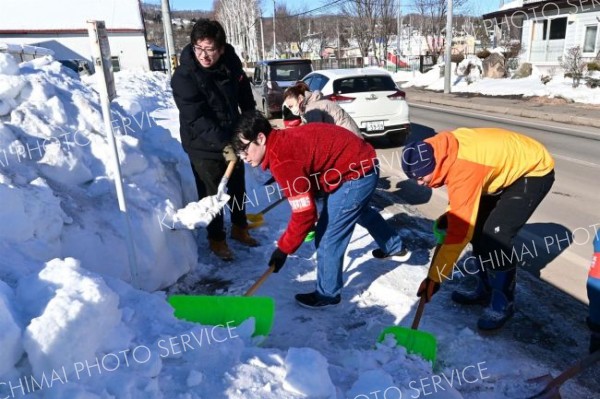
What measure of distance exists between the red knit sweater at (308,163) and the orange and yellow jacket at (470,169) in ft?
A: 1.56

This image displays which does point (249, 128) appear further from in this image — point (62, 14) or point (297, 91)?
point (62, 14)

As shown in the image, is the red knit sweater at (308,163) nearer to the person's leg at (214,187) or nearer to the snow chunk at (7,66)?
the person's leg at (214,187)

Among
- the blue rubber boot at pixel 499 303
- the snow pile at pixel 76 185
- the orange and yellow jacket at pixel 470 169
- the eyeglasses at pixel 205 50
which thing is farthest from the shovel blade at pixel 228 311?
the eyeglasses at pixel 205 50

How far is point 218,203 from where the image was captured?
347 centimetres

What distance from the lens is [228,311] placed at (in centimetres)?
268

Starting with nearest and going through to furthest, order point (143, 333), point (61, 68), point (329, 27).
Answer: point (143, 333), point (61, 68), point (329, 27)

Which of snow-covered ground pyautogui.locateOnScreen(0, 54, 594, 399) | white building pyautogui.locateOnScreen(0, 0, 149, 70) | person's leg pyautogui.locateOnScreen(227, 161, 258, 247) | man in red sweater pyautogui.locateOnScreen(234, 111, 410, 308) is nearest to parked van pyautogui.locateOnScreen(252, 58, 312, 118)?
snow-covered ground pyautogui.locateOnScreen(0, 54, 594, 399)

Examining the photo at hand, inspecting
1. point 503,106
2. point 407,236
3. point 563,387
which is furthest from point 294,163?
point 503,106

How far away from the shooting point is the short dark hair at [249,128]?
249cm

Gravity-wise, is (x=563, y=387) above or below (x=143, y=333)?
below

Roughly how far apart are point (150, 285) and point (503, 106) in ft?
45.8

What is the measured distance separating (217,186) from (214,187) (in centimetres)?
3

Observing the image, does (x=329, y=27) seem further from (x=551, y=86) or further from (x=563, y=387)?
(x=563, y=387)

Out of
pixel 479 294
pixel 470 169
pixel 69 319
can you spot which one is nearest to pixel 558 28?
pixel 479 294
